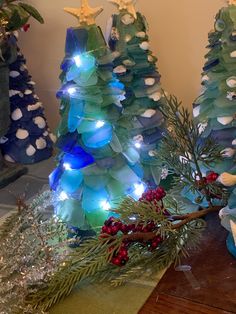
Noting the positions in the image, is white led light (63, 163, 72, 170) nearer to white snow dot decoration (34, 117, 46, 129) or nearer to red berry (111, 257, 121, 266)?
red berry (111, 257, 121, 266)

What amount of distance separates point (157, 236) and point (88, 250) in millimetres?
82

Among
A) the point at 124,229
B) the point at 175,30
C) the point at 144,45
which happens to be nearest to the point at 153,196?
the point at 124,229

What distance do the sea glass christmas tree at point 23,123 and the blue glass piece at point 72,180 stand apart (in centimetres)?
37

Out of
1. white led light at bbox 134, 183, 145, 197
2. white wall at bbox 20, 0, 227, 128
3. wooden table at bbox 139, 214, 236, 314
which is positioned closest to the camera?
wooden table at bbox 139, 214, 236, 314

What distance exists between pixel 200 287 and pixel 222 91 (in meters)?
0.29

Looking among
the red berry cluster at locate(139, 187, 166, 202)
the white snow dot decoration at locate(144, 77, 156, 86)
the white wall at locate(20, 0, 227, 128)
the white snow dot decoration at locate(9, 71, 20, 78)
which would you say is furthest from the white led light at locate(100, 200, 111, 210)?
the white snow dot decoration at locate(9, 71, 20, 78)

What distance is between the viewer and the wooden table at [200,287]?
427mm

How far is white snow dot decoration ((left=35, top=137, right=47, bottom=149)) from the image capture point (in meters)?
0.97

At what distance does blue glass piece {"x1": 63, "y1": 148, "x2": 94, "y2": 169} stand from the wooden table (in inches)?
7.7

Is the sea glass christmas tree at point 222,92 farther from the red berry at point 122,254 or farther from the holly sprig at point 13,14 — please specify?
the holly sprig at point 13,14

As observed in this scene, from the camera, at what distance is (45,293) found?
0.48 m

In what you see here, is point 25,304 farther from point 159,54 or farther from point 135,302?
point 159,54

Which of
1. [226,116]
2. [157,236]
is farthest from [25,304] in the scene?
[226,116]

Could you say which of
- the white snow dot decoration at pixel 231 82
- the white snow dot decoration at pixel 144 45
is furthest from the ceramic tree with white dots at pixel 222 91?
the white snow dot decoration at pixel 144 45
